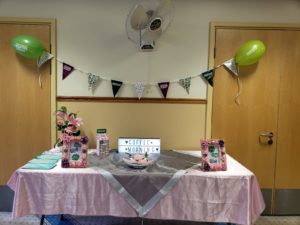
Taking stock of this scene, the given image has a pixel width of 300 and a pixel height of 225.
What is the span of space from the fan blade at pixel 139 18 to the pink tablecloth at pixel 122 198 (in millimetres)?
1267

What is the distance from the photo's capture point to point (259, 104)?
2.78 meters

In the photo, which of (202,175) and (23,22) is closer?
(202,175)

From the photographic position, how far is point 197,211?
78.9 inches

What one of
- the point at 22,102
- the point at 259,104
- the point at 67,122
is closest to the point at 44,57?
the point at 22,102

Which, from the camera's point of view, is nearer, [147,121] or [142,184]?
[142,184]

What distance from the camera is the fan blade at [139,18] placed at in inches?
88.2

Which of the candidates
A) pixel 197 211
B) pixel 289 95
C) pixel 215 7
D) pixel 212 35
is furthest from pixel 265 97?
pixel 197 211

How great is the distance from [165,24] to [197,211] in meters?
1.64

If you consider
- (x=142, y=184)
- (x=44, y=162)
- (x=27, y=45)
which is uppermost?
(x=27, y=45)

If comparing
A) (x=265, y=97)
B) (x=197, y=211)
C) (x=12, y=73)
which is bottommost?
(x=197, y=211)

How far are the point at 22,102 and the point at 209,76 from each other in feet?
6.12

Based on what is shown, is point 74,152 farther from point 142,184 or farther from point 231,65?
point 231,65

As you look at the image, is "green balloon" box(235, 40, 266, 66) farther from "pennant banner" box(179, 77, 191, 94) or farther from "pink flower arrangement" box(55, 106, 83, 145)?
"pink flower arrangement" box(55, 106, 83, 145)

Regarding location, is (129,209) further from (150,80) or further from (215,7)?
(215,7)
